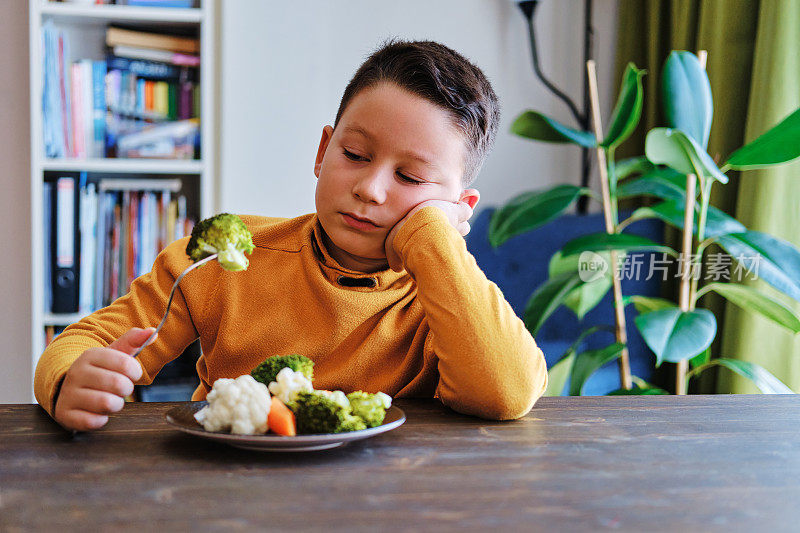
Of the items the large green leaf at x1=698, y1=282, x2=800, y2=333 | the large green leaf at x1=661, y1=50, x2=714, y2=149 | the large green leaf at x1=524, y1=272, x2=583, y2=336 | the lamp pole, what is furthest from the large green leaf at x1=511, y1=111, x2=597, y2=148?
the lamp pole

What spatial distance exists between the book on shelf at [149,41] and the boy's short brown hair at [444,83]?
1.28 m

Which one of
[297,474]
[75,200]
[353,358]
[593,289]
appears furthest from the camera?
[75,200]

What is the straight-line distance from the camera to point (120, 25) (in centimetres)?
215

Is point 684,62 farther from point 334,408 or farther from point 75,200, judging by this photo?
point 75,200

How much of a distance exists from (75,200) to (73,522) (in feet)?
6.08

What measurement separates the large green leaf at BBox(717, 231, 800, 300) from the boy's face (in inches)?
35.2

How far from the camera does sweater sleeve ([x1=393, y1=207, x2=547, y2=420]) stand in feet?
2.49

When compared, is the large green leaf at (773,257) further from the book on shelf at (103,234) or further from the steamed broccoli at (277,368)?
the book on shelf at (103,234)

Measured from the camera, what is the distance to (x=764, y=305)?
1.62 m

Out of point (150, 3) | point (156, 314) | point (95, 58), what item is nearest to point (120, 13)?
point (150, 3)

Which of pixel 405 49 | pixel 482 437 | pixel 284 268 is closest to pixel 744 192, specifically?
pixel 405 49

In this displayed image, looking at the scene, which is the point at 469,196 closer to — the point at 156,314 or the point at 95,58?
the point at 156,314

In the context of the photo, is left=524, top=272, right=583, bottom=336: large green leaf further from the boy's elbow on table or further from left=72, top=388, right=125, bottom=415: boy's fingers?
left=72, top=388, right=125, bottom=415: boy's fingers

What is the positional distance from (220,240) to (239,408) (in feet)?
0.48
